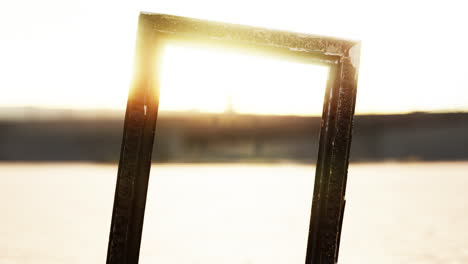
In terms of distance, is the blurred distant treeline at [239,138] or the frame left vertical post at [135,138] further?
the blurred distant treeline at [239,138]

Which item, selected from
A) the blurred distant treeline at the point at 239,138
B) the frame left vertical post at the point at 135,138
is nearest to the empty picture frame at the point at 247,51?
the frame left vertical post at the point at 135,138

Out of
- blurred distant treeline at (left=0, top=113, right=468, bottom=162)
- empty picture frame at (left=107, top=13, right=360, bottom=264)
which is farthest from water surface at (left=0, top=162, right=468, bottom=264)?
blurred distant treeline at (left=0, top=113, right=468, bottom=162)

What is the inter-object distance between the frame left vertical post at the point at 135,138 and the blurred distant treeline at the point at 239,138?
5989mm

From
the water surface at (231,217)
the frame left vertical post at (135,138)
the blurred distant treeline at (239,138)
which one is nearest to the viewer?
the frame left vertical post at (135,138)

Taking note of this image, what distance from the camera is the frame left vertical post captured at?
103cm

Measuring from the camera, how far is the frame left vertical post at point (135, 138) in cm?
103

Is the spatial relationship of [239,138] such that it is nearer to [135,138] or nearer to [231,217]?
[231,217]

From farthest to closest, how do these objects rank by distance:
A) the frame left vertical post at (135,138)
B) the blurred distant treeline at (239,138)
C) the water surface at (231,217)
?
the blurred distant treeline at (239,138) → the water surface at (231,217) → the frame left vertical post at (135,138)

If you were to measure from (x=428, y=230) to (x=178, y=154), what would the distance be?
5.21 meters

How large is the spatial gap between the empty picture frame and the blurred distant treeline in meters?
5.92

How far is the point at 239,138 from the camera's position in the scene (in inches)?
323

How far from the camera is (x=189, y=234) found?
2.84 meters

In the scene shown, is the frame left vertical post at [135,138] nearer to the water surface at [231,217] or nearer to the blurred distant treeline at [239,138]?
the water surface at [231,217]

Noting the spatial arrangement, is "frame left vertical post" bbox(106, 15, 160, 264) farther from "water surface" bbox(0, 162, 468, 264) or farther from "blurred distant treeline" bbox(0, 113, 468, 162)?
"blurred distant treeline" bbox(0, 113, 468, 162)
